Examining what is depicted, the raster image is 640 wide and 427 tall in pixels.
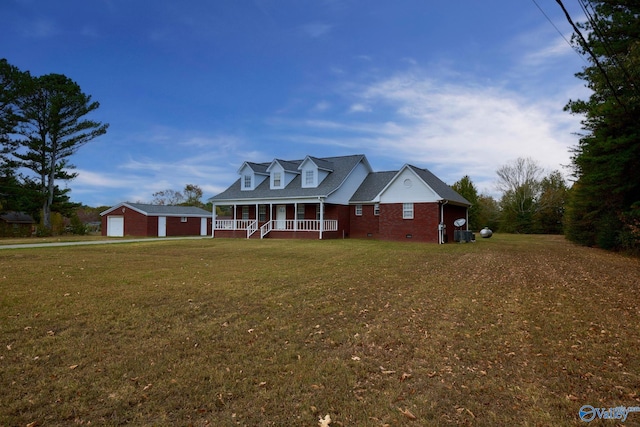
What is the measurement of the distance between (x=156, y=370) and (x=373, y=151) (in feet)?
105

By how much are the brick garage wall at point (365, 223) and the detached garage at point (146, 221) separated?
20.6 meters

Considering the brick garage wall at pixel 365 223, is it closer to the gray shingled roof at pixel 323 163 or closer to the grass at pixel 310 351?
the gray shingled roof at pixel 323 163

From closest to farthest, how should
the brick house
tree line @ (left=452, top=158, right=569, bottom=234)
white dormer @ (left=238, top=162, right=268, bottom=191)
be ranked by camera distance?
the brick house → white dormer @ (left=238, top=162, right=268, bottom=191) → tree line @ (left=452, top=158, right=569, bottom=234)

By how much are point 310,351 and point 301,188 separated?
80.8ft

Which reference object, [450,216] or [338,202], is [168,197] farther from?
[450,216]

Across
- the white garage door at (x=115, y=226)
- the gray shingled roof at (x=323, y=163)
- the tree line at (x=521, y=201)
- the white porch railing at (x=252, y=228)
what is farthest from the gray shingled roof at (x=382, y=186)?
the white garage door at (x=115, y=226)

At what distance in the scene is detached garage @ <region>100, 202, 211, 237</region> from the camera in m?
36.1

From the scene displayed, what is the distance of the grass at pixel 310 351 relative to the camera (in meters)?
3.49

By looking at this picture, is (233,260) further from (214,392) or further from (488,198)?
(488,198)

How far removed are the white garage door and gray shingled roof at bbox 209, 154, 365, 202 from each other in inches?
509

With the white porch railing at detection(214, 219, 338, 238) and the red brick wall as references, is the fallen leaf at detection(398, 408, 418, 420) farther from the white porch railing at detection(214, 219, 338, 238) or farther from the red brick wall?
the white porch railing at detection(214, 219, 338, 238)

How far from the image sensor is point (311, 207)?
28984 millimetres

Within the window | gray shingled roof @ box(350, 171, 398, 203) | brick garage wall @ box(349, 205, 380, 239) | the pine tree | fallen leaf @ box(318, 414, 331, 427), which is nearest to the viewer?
fallen leaf @ box(318, 414, 331, 427)

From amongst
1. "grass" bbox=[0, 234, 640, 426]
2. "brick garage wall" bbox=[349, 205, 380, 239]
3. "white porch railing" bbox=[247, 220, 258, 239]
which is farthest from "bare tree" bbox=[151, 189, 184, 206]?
"grass" bbox=[0, 234, 640, 426]
